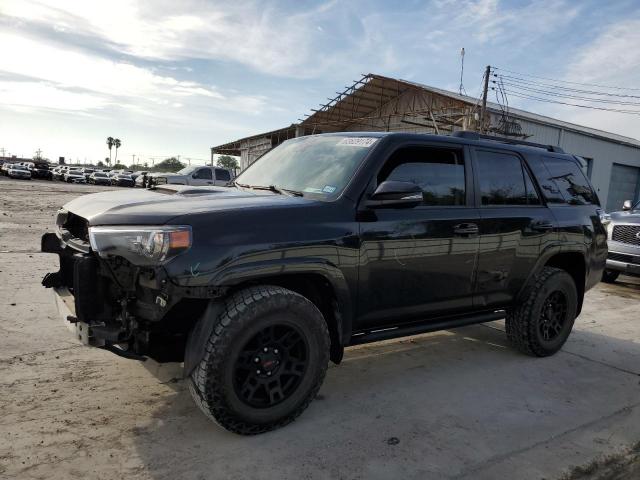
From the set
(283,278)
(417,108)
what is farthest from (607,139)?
(283,278)

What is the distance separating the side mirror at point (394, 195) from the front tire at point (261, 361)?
821mm

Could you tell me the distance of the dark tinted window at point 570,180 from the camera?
4.80 metres

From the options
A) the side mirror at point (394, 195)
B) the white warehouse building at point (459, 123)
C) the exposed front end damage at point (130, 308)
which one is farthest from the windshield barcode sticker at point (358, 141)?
the white warehouse building at point (459, 123)

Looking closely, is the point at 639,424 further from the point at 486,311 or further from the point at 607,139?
the point at 607,139

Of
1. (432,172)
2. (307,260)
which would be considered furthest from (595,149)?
(307,260)

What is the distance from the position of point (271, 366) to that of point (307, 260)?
661 millimetres

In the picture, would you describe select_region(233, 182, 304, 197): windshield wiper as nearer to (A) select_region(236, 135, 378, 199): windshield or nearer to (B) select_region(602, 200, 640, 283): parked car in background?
(A) select_region(236, 135, 378, 199): windshield

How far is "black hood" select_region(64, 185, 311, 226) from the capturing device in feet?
9.07

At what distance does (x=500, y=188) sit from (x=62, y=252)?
344 cm

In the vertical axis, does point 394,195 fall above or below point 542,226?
above

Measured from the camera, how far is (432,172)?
3.77 m

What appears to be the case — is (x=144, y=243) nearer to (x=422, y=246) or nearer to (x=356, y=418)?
(x=356, y=418)

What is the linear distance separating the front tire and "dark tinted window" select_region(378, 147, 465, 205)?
116cm

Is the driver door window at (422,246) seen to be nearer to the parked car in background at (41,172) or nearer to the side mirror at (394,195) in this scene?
the side mirror at (394,195)
